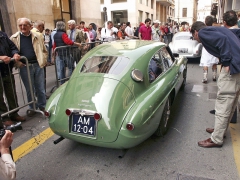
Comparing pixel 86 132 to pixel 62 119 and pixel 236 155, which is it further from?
pixel 236 155

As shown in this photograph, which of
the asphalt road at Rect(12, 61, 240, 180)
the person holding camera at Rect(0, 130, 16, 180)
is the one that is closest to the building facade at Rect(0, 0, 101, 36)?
the asphalt road at Rect(12, 61, 240, 180)

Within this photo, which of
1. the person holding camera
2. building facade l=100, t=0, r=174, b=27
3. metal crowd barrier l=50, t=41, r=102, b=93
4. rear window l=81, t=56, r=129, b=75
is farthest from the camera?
building facade l=100, t=0, r=174, b=27

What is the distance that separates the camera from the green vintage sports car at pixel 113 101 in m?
2.54

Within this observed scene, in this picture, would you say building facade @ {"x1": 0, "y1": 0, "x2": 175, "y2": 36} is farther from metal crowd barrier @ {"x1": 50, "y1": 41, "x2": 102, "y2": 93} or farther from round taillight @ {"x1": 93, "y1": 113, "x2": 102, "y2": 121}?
round taillight @ {"x1": 93, "y1": 113, "x2": 102, "y2": 121}

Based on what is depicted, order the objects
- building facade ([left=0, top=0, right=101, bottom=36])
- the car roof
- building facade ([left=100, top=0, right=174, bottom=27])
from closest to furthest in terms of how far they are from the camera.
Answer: the car roof
building facade ([left=0, top=0, right=101, bottom=36])
building facade ([left=100, top=0, right=174, bottom=27])

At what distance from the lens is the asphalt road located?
2.59m

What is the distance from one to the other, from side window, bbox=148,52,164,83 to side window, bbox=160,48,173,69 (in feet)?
0.67

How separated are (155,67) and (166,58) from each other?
2.35 ft

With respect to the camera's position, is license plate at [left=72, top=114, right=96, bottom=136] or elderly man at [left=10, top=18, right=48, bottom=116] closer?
license plate at [left=72, top=114, right=96, bottom=136]

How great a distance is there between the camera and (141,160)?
286cm

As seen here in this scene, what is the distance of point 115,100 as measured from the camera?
2650 millimetres

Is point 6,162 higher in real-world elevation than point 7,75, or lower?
lower

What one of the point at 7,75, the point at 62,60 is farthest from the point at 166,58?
the point at 62,60

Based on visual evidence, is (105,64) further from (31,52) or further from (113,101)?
(31,52)
